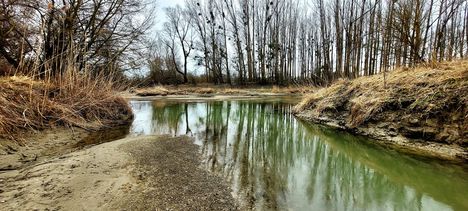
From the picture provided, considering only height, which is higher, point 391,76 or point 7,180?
point 391,76

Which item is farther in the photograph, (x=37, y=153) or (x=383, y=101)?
(x=383, y=101)

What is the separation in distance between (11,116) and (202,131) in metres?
3.18

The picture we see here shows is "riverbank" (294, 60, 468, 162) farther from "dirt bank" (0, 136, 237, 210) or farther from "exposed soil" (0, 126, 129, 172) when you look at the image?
"exposed soil" (0, 126, 129, 172)

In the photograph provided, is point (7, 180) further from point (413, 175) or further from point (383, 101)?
point (383, 101)

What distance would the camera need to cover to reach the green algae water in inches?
94.7

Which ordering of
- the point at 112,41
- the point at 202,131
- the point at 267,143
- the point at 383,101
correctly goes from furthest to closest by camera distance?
the point at 112,41
the point at 202,131
the point at 383,101
the point at 267,143

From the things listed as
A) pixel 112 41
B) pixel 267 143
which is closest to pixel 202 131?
pixel 267 143

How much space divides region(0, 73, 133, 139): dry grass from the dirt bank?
1160 millimetres

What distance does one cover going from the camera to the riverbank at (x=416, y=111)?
3822 millimetres

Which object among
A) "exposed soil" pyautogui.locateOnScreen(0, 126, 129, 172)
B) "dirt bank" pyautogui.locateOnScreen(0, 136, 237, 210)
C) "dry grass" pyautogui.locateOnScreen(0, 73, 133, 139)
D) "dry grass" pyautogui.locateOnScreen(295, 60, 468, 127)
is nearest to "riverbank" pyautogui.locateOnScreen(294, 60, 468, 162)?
"dry grass" pyautogui.locateOnScreen(295, 60, 468, 127)

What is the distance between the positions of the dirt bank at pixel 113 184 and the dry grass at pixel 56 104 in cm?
116

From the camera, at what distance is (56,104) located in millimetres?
4637

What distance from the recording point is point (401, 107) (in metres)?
4.95

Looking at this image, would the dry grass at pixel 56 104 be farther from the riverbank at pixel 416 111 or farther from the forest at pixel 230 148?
the riverbank at pixel 416 111
